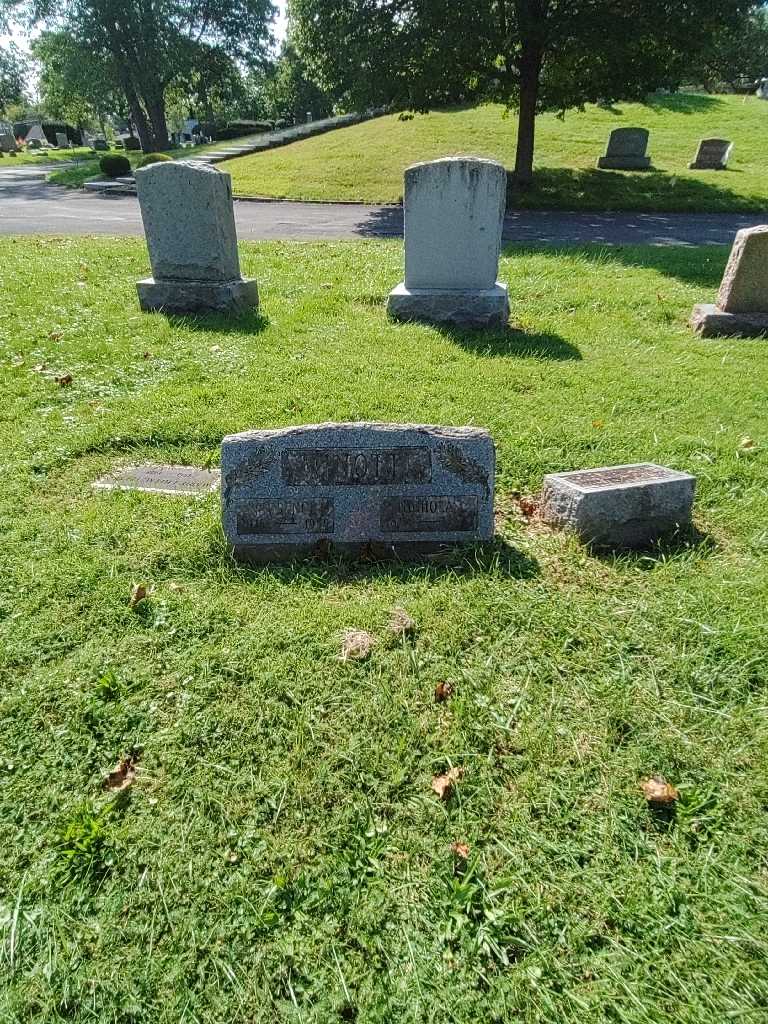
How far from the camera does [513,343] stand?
6059 mm

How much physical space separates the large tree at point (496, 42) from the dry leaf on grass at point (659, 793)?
666 inches

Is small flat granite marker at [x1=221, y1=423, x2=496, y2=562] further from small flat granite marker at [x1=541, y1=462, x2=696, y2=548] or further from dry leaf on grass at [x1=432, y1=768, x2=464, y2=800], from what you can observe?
dry leaf on grass at [x1=432, y1=768, x2=464, y2=800]

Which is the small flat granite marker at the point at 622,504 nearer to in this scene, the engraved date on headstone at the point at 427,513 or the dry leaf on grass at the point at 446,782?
the engraved date on headstone at the point at 427,513

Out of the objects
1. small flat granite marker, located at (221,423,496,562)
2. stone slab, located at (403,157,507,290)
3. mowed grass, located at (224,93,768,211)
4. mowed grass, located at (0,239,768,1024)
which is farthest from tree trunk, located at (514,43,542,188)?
small flat granite marker, located at (221,423,496,562)

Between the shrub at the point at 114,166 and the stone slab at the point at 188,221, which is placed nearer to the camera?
the stone slab at the point at 188,221

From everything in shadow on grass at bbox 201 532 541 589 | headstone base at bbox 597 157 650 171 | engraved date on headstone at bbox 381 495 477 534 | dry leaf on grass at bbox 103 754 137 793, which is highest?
headstone base at bbox 597 157 650 171

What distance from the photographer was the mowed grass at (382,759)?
1.59m

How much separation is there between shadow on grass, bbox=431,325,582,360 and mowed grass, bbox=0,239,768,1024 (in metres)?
1.68

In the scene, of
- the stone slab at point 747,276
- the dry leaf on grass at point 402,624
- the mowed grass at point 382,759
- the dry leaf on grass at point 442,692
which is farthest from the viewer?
the stone slab at point 747,276

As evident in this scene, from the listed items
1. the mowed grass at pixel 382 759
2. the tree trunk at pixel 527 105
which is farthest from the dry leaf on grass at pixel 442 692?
the tree trunk at pixel 527 105

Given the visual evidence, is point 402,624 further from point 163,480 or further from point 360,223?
point 360,223

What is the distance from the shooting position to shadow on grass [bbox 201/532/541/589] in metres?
2.98

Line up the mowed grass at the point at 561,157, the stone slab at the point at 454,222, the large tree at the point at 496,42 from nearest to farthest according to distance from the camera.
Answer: the stone slab at the point at 454,222, the large tree at the point at 496,42, the mowed grass at the point at 561,157

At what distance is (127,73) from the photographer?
29984mm
